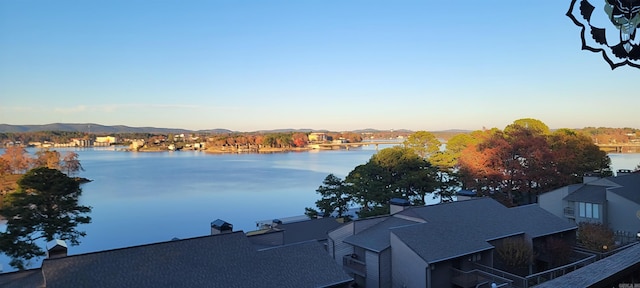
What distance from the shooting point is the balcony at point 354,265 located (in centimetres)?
1066

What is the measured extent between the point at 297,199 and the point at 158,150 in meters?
79.1

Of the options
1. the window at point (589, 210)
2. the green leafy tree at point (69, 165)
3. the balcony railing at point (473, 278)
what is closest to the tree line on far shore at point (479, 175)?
the window at point (589, 210)

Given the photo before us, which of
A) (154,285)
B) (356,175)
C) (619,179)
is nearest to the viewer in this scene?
(154,285)

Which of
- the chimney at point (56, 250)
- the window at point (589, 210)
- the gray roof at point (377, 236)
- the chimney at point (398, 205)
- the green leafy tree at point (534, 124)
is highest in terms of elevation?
the green leafy tree at point (534, 124)

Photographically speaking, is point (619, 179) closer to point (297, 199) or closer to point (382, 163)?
point (382, 163)

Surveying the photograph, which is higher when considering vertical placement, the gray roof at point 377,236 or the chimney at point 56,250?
the chimney at point 56,250

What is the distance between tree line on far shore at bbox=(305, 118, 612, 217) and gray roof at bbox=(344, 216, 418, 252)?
510 centimetres

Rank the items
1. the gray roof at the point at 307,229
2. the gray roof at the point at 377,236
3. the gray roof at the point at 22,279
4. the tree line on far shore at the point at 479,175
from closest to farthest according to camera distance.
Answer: the gray roof at the point at 22,279
the gray roof at the point at 377,236
the gray roof at the point at 307,229
the tree line on far shore at the point at 479,175

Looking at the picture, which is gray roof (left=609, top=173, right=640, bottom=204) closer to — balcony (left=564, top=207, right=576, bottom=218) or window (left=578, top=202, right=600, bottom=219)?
window (left=578, top=202, right=600, bottom=219)

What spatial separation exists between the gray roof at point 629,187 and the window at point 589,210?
0.89 m

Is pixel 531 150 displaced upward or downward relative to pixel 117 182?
upward

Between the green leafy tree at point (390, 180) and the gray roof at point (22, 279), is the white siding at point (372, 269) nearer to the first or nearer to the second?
the gray roof at point (22, 279)

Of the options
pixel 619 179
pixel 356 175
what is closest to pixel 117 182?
pixel 356 175

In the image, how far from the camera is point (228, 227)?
10352 mm
